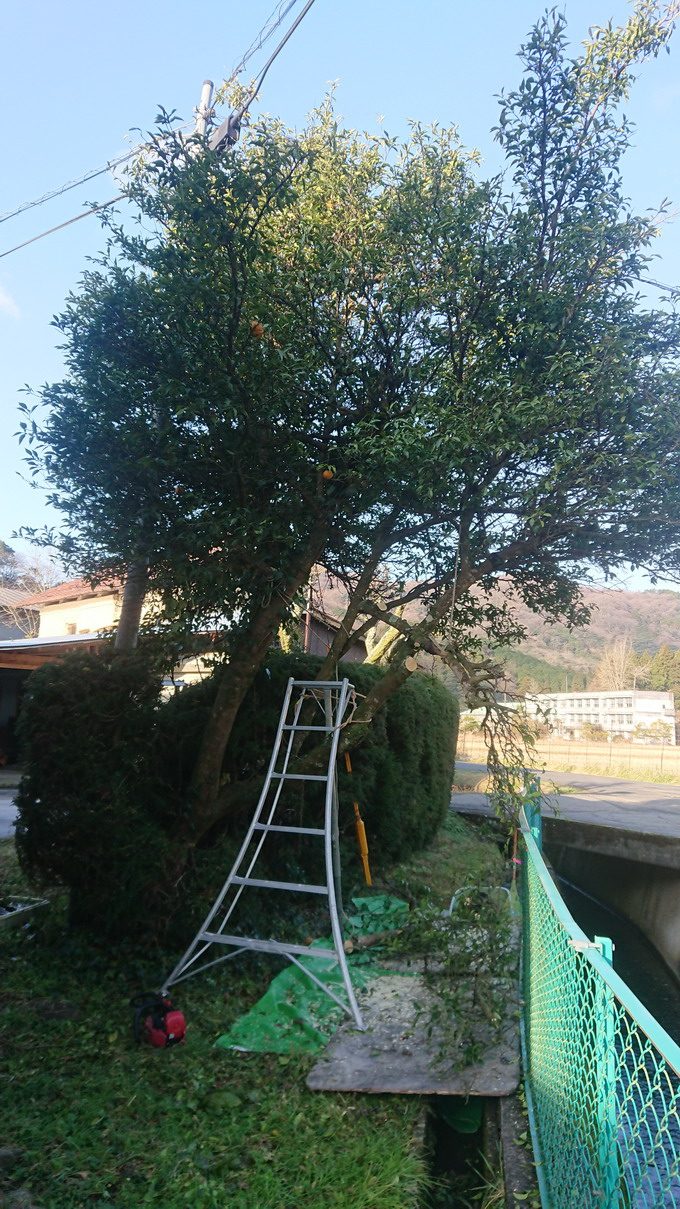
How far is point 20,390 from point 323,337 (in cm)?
211

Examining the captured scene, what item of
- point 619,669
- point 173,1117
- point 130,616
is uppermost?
point 619,669

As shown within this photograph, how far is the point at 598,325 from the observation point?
18.2 ft

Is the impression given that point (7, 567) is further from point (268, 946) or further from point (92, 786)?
point (268, 946)

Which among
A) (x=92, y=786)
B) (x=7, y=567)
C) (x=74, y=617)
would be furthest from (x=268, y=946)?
(x=7, y=567)

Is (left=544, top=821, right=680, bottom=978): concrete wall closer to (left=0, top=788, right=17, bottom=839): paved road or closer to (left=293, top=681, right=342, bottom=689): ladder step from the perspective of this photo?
(left=293, top=681, right=342, bottom=689): ladder step

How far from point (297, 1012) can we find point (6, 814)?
27.1ft

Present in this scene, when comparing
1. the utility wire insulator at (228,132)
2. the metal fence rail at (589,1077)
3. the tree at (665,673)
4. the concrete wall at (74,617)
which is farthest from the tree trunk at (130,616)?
the tree at (665,673)

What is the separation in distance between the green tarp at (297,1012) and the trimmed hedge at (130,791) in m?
0.86

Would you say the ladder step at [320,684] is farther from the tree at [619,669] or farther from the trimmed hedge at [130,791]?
the tree at [619,669]

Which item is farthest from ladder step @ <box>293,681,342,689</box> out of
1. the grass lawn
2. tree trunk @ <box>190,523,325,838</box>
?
the grass lawn

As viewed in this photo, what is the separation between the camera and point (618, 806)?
1581 centimetres

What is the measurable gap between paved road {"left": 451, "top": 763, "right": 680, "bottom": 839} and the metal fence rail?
646 centimetres

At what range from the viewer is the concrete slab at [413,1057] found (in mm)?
3887

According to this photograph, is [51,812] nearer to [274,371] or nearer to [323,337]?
[274,371]
